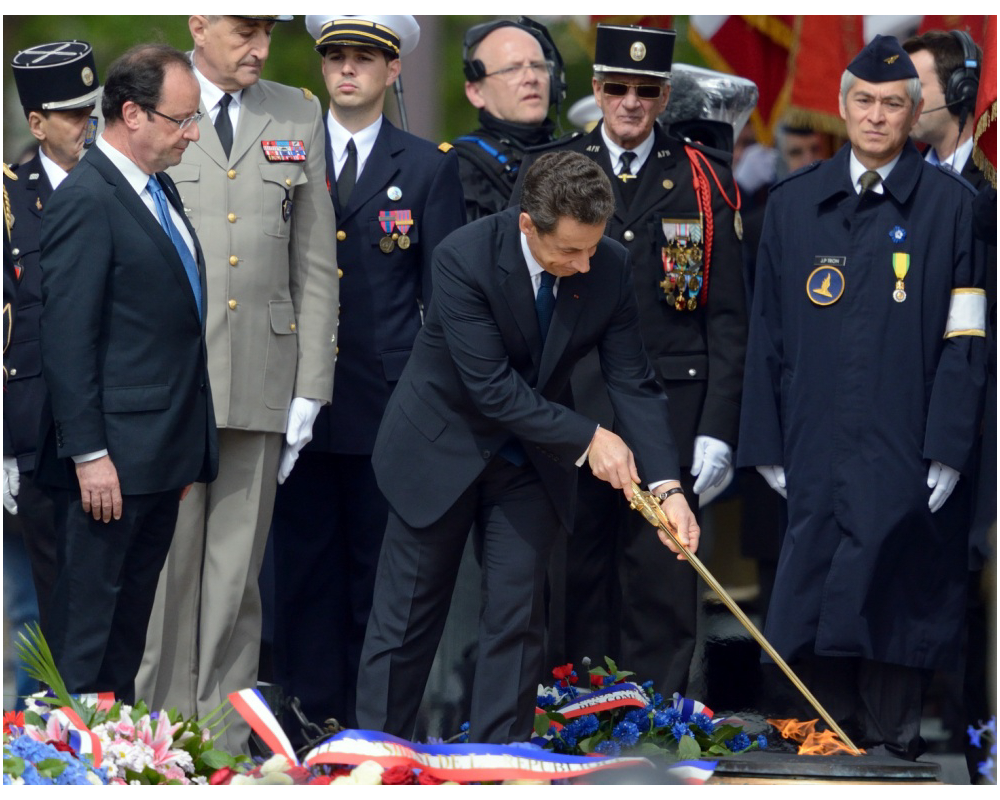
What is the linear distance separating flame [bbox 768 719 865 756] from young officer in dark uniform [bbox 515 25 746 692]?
1.25ft

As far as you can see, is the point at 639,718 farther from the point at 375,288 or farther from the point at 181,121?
the point at 181,121

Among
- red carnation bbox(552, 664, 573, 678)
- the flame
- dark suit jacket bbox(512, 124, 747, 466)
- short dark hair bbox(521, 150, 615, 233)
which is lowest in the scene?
the flame

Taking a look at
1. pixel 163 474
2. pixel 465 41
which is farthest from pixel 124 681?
pixel 465 41

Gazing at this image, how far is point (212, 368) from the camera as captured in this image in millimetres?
5410

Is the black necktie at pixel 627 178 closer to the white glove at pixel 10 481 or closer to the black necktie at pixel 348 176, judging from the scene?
the black necktie at pixel 348 176

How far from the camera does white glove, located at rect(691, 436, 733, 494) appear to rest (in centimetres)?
582

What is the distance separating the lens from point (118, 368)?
15.9 ft

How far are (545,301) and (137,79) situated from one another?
136 centimetres

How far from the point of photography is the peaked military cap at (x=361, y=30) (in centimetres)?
571

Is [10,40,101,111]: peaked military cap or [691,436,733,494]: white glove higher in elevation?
[10,40,101,111]: peaked military cap

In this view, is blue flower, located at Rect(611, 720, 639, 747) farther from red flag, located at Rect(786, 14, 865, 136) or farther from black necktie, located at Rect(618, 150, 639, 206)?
red flag, located at Rect(786, 14, 865, 136)

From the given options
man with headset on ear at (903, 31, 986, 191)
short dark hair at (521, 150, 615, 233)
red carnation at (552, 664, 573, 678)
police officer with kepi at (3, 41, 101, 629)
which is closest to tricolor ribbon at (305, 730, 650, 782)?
red carnation at (552, 664, 573, 678)

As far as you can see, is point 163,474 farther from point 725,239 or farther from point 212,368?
point 725,239

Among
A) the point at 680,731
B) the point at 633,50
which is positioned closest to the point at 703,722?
the point at 680,731
